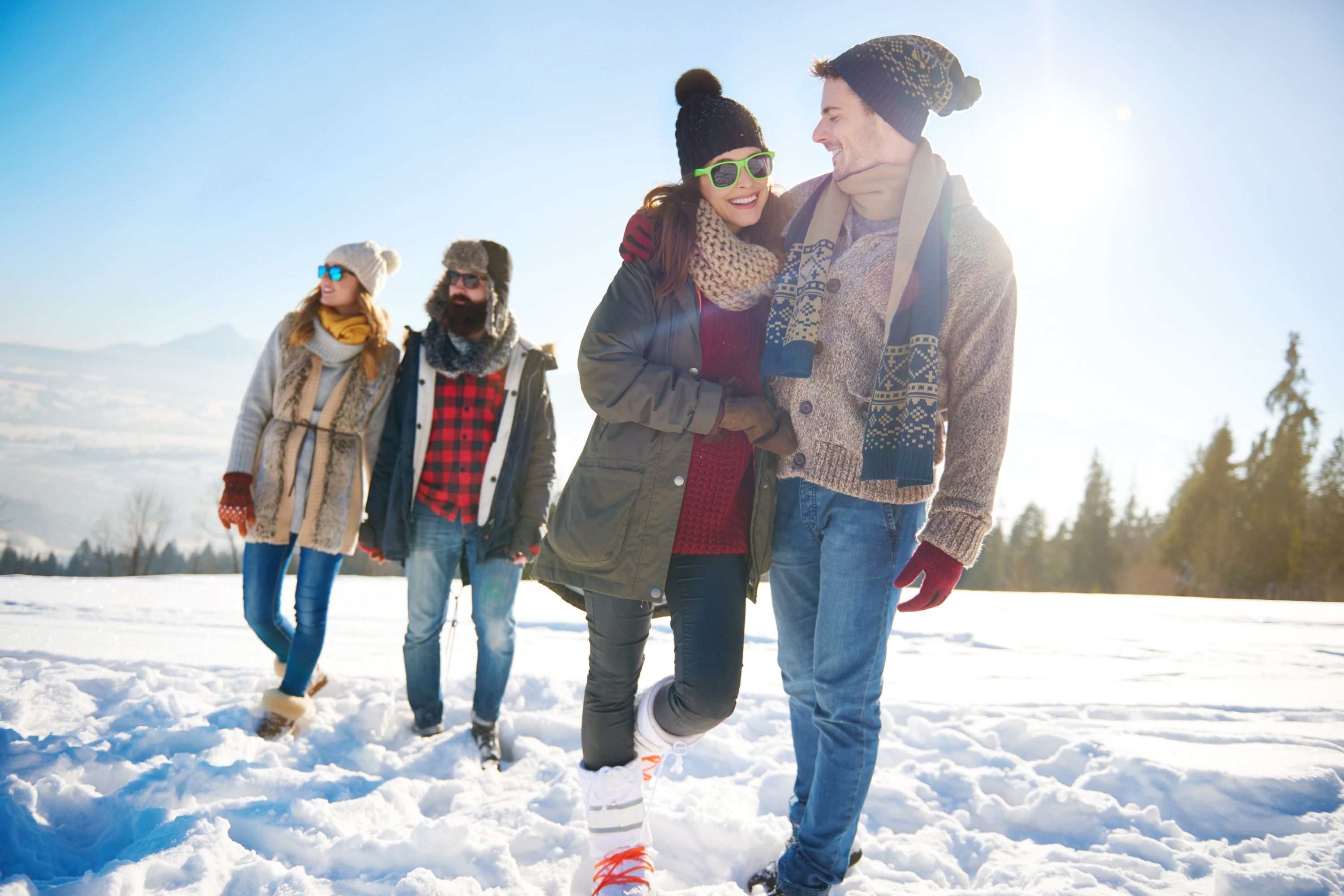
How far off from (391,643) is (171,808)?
361cm

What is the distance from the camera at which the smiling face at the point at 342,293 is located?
3.64 metres

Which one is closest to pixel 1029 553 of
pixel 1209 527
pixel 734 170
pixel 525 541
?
pixel 1209 527

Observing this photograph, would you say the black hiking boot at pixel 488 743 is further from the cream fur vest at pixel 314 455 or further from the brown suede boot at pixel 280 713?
the cream fur vest at pixel 314 455

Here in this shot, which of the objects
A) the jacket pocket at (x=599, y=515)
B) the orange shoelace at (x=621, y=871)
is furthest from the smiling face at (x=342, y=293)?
the orange shoelace at (x=621, y=871)

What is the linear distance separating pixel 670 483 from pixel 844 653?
2.38 ft

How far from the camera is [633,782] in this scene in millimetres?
2156

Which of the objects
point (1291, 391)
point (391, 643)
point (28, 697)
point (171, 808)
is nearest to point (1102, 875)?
point (171, 808)

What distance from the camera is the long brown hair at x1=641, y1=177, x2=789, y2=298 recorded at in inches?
82.9

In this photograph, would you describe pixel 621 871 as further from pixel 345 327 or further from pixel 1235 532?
pixel 1235 532

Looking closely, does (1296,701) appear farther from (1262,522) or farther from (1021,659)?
(1262,522)

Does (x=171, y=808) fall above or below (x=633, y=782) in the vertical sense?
below

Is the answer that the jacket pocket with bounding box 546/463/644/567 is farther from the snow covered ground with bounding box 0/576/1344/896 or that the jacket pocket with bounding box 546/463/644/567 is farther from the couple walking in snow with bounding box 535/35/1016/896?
the snow covered ground with bounding box 0/576/1344/896

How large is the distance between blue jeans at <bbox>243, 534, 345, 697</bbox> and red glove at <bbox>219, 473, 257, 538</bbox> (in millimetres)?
153

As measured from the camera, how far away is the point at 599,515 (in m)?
2.09
